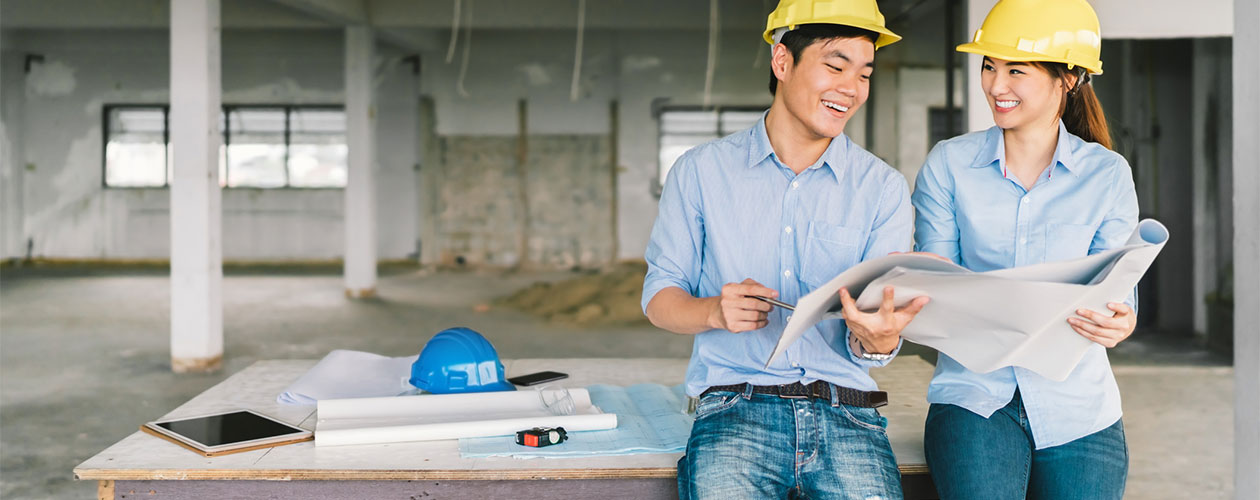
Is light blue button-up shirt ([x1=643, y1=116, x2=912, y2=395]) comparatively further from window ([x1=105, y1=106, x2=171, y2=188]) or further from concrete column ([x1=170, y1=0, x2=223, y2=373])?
window ([x1=105, y1=106, x2=171, y2=188])

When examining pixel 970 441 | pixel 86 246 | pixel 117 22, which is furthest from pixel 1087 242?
pixel 86 246

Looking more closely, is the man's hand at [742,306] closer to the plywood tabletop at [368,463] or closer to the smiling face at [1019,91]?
the plywood tabletop at [368,463]

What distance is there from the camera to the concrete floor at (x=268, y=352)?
3830 mm

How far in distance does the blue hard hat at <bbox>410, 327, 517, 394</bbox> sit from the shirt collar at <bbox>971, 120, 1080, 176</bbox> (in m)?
1.40

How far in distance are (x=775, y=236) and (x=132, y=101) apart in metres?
12.4

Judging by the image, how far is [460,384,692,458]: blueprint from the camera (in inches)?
79.4

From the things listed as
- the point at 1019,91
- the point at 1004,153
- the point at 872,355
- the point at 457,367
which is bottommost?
the point at 457,367

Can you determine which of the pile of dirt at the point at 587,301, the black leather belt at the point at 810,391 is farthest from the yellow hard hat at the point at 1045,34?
the pile of dirt at the point at 587,301

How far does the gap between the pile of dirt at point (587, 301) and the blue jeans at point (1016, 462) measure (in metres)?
5.92

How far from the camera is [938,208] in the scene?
6.05ft

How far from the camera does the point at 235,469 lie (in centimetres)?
190

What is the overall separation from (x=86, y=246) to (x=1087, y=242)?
13218 millimetres

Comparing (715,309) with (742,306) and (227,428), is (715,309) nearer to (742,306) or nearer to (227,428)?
(742,306)

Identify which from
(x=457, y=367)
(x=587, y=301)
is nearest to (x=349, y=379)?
(x=457, y=367)
